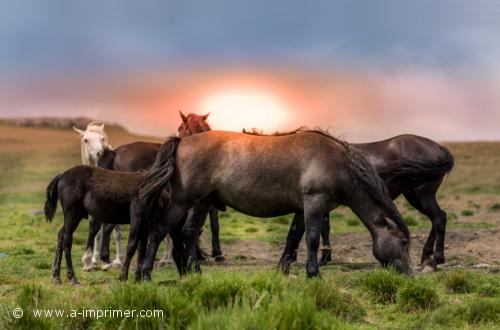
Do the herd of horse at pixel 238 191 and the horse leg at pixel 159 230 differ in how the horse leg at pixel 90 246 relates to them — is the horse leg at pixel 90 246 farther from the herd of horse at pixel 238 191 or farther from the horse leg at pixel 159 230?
the horse leg at pixel 159 230

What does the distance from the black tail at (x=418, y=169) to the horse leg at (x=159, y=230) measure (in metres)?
4.64

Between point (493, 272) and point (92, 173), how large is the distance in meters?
6.45

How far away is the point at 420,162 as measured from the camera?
11.7 metres

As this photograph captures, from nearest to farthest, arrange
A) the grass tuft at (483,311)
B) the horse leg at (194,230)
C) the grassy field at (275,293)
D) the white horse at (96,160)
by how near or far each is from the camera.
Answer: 1. the grassy field at (275,293)
2. the grass tuft at (483,311)
3. the horse leg at (194,230)
4. the white horse at (96,160)

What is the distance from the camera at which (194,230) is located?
30.4 feet

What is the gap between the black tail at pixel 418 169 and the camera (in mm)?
11586

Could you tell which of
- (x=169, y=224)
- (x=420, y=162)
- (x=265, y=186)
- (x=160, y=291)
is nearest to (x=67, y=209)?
(x=169, y=224)

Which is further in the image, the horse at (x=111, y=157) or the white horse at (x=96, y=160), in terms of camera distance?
the horse at (x=111, y=157)

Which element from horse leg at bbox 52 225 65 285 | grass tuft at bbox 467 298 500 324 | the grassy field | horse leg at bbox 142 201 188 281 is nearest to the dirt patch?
the grassy field

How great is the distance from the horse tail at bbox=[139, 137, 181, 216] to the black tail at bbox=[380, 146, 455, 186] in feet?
15.2

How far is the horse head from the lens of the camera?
12617mm

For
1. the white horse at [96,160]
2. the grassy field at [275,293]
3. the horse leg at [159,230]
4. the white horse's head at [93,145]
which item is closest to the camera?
the grassy field at [275,293]

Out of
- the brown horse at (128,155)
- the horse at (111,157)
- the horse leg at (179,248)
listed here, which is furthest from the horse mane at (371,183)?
the horse at (111,157)

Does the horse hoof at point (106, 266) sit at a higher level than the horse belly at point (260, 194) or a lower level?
lower
